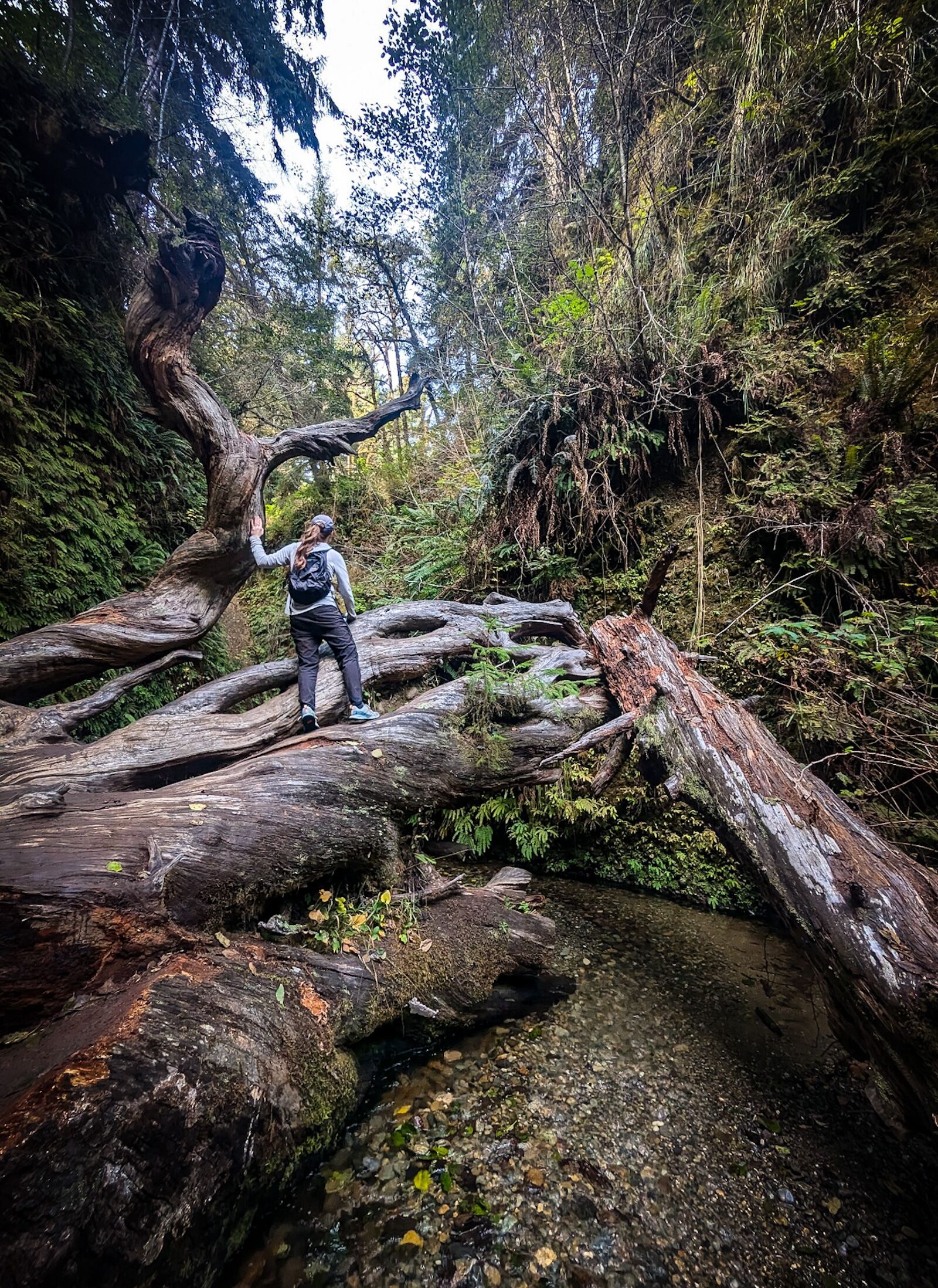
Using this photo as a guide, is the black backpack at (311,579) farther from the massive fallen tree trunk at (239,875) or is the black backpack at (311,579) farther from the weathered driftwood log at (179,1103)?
the weathered driftwood log at (179,1103)

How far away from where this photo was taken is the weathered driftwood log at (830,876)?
1.93 metres

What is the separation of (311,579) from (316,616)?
32 cm

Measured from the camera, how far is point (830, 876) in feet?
7.75

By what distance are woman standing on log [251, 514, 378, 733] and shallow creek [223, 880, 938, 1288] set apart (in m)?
2.48

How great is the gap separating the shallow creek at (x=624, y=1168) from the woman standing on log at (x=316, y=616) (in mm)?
2483

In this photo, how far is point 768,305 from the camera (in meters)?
5.23

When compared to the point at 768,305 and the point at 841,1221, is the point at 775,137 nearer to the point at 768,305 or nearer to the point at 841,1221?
the point at 768,305

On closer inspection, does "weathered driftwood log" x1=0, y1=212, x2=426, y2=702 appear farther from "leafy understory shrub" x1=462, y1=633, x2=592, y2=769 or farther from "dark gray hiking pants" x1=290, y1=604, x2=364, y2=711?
"leafy understory shrub" x1=462, y1=633, x2=592, y2=769

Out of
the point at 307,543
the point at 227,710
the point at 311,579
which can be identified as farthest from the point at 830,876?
the point at 227,710

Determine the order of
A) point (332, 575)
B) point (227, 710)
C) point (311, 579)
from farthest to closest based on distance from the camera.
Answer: point (227, 710)
point (332, 575)
point (311, 579)

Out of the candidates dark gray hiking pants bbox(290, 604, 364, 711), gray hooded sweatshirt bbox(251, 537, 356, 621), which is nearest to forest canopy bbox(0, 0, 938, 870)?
dark gray hiking pants bbox(290, 604, 364, 711)

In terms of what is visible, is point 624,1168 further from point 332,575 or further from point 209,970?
point 332,575

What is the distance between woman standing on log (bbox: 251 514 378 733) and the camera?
12.4ft

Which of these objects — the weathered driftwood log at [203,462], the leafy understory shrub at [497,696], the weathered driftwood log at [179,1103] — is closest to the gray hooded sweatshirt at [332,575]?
the weathered driftwood log at [203,462]
